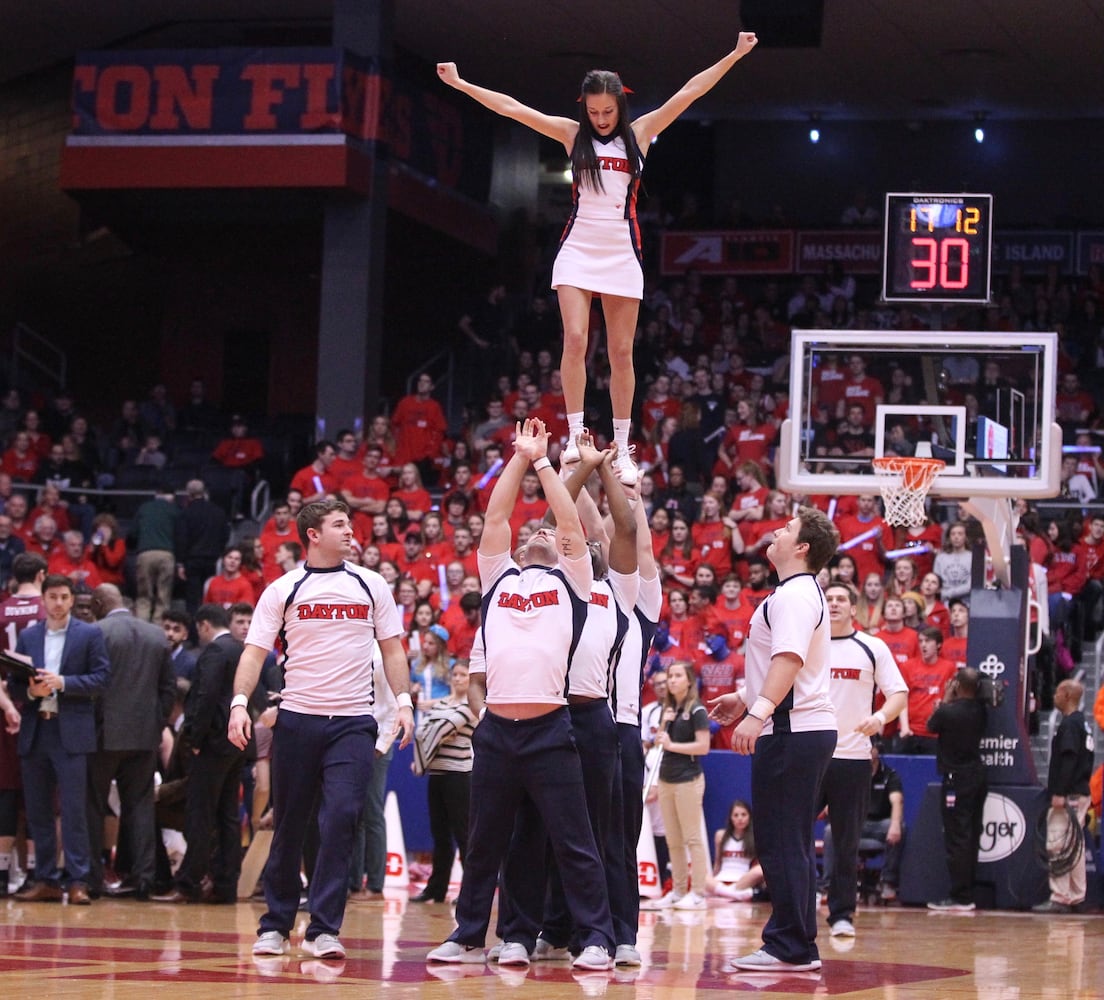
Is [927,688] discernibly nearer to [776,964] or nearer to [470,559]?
[470,559]

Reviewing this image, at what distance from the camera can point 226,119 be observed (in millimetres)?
23219

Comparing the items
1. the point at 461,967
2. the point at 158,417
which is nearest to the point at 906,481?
the point at 461,967

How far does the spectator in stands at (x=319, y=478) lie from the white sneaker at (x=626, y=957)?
11987mm

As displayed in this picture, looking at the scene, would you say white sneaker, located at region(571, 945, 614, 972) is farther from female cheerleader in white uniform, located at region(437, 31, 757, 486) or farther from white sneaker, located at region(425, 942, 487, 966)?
female cheerleader in white uniform, located at region(437, 31, 757, 486)

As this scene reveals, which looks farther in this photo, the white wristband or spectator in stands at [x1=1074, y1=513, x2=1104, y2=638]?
spectator in stands at [x1=1074, y1=513, x2=1104, y2=638]

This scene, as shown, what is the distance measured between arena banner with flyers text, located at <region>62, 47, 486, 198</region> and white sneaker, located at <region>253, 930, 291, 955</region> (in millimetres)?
15263

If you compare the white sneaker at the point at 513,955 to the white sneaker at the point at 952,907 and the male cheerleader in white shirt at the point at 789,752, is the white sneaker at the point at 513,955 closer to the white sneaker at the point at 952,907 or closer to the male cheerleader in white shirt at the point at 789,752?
the male cheerleader in white shirt at the point at 789,752

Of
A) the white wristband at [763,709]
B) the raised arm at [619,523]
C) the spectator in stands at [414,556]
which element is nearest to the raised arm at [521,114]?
the raised arm at [619,523]

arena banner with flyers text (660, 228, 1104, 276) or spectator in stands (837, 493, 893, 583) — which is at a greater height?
arena banner with flyers text (660, 228, 1104, 276)

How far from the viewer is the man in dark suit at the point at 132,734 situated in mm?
12805

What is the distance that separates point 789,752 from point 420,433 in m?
14.2

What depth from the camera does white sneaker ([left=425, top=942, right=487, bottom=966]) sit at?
8625mm

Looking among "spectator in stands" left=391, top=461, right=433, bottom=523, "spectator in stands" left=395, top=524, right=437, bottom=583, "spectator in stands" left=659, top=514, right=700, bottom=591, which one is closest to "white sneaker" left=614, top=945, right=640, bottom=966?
"spectator in stands" left=659, top=514, right=700, bottom=591

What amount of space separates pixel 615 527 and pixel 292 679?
172 centimetres
